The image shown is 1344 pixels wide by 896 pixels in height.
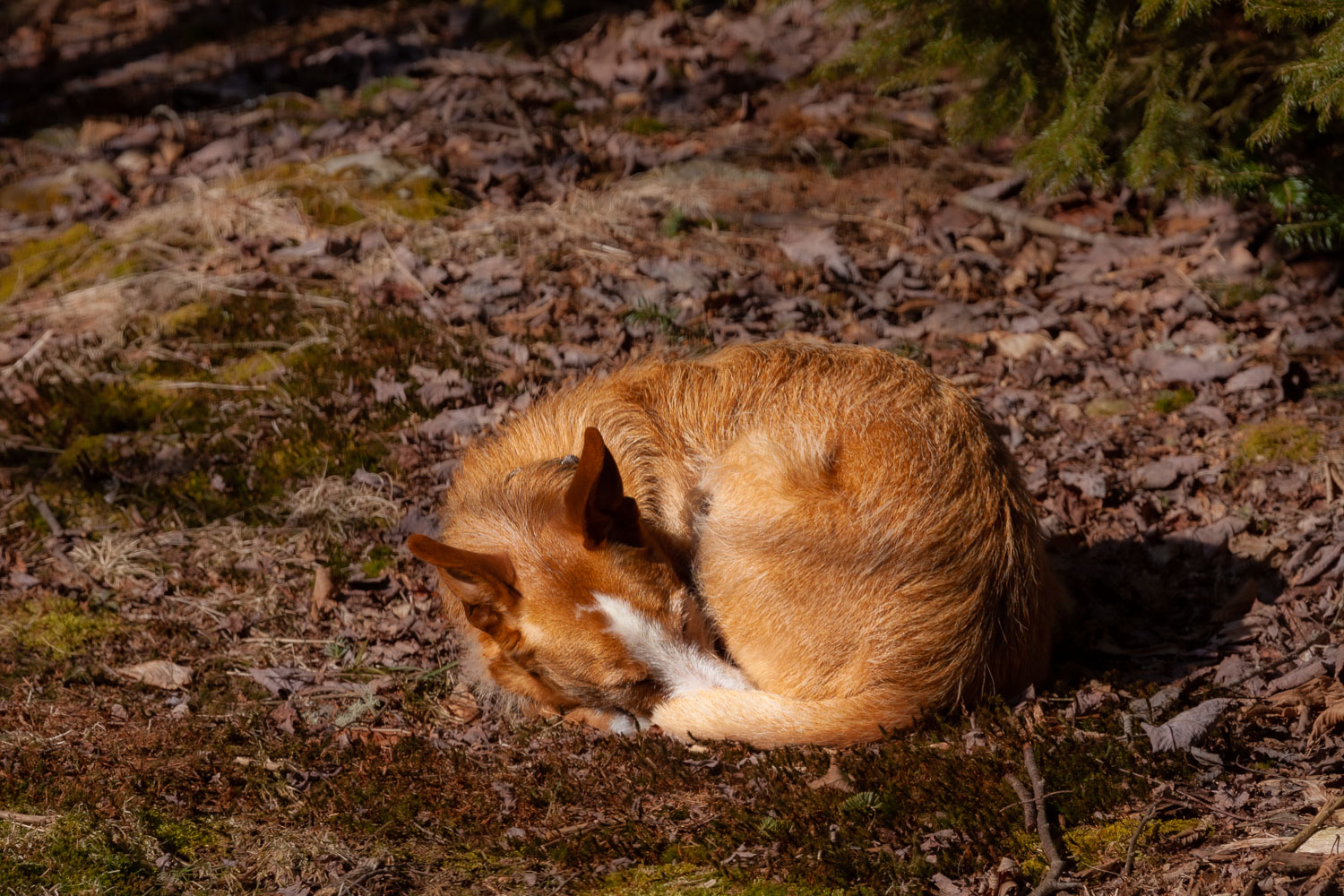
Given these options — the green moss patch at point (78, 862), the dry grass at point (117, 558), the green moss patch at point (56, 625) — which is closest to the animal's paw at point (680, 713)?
the green moss patch at point (78, 862)

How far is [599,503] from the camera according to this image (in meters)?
4.55

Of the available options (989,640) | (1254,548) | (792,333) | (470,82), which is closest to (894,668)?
(989,640)

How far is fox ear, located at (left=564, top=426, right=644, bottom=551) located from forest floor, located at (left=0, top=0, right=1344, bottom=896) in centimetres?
94

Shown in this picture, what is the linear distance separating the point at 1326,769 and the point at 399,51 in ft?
39.3

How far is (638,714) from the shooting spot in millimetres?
4781

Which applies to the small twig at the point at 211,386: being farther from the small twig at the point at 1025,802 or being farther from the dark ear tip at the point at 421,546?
the small twig at the point at 1025,802

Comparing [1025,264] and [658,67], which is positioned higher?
[658,67]

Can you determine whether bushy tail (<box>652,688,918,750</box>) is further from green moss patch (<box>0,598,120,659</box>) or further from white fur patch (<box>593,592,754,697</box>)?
green moss patch (<box>0,598,120,659</box>)

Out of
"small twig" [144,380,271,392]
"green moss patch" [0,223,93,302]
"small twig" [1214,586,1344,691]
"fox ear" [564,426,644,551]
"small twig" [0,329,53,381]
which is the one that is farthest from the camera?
"green moss patch" [0,223,93,302]

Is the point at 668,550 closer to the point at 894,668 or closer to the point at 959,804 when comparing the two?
the point at 894,668

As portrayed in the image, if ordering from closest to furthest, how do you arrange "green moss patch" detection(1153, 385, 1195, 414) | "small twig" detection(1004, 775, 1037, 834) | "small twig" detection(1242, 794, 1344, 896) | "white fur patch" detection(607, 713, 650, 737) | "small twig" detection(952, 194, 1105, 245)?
1. "small twig" detection(1242, 794, 1344, 896)
2. "small twig" detection(1004, 775, 1037, 834)
3. "white fur patch" detection(607, 713, 650, 737)
4. "green moss patch" detection(1153, 385, 1195, 414)
5. "small twig" detection(952, 194, 1105, 245)

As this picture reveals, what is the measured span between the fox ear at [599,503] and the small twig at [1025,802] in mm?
1838

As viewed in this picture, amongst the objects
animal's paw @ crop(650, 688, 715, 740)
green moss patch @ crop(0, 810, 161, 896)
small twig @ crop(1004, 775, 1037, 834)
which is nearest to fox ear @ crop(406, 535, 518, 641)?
animal's paw @ crop(650, 688, 715, 740)

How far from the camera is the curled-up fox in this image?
4.49 meters
